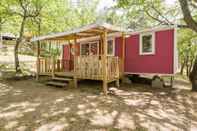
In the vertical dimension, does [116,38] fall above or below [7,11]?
below

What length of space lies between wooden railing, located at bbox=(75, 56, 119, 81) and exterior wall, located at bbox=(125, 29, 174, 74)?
6.67 ft

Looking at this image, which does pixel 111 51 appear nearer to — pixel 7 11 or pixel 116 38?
pixel 116 38

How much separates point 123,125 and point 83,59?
550 cm

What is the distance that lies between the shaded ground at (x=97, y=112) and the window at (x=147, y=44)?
3083mm

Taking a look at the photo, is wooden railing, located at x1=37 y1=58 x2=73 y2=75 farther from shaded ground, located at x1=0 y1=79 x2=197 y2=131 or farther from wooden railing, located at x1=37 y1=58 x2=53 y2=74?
shaded ground, located at x1=0 y1=79 x2=197 y2=131

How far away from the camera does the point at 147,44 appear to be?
39.1 ft

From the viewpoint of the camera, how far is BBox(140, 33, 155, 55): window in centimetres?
1150

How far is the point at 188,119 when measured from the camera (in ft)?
21.7

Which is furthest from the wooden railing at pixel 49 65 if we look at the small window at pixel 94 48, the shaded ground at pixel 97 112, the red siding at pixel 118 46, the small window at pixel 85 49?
the red siding at pixel 118 46

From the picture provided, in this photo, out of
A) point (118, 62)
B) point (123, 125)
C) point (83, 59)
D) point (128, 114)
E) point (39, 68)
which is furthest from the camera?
point (39, 68)

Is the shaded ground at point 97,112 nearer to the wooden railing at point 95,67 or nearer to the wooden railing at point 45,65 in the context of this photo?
the wooden railing at point 95,67

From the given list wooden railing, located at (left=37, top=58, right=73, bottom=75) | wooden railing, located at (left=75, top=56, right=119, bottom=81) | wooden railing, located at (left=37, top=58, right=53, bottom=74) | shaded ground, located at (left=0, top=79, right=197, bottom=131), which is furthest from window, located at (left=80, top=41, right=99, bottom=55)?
shaded ground, located at (left=0, top=79, right=197, bottom=131)

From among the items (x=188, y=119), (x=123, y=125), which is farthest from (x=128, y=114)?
(x=188, y=119)

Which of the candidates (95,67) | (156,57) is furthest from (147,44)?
(95,67)
